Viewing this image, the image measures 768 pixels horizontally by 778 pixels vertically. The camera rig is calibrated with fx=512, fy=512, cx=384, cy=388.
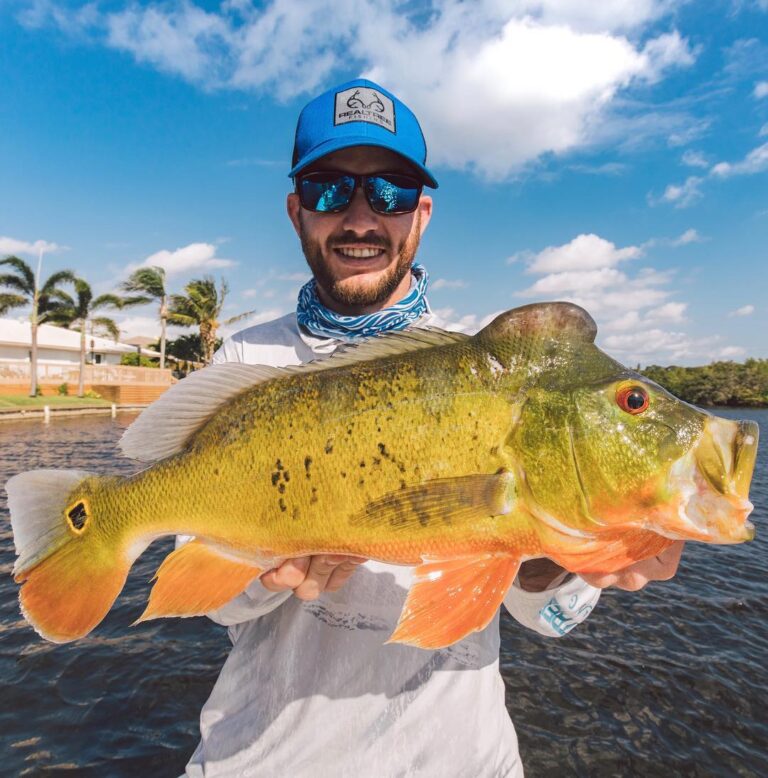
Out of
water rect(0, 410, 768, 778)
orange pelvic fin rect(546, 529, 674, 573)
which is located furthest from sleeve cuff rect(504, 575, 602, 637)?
water rect(0, 410, 768, 778)

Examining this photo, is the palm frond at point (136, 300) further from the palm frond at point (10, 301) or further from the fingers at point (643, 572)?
the fingers at point (643, 572)

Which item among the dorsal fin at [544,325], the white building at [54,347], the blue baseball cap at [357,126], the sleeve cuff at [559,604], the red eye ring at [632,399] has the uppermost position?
the white building at [54,347]

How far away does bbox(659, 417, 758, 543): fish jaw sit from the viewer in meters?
1.45

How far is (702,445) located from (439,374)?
0.81 metres

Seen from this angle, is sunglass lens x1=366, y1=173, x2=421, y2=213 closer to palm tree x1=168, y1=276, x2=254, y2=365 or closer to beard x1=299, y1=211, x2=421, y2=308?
beard x1=299, y1=211, x2=421, y2=308

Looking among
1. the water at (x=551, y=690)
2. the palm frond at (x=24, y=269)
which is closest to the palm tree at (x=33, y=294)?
the palm frond at (x=24, y=269)

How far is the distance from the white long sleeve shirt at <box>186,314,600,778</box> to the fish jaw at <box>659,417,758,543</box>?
2.89 feet

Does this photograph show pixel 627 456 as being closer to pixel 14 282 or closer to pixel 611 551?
pixel 611 551

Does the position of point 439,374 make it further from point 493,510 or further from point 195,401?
point 195,401

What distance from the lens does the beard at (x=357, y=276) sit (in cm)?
275

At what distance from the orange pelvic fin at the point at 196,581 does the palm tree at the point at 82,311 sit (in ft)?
141

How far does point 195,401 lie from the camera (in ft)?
6.52

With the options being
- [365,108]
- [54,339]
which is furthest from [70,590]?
[54,339]

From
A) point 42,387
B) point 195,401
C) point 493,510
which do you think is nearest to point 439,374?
point 493,510
